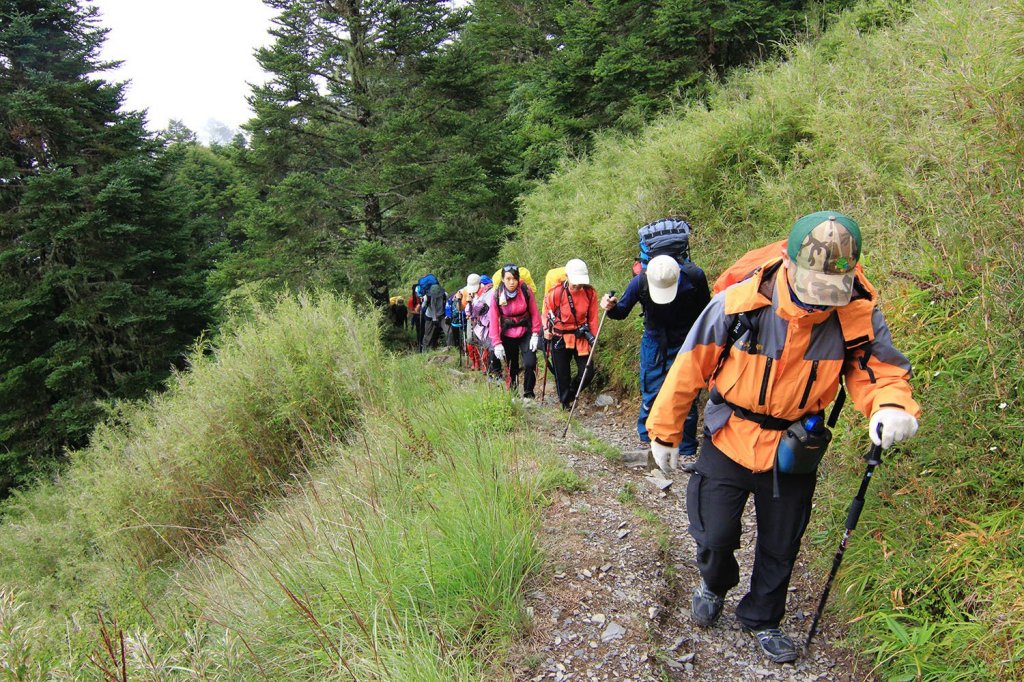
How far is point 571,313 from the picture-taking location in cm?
641

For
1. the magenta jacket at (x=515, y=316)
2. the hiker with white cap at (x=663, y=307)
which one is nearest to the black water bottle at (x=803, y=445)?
the hiker with white cap at (x=663, y=307)

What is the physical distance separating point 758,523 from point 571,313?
390cm

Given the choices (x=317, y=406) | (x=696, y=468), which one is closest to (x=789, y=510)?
(x=696, y=468)

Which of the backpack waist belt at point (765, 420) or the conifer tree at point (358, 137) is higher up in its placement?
the conifer tree at point (358, 137)

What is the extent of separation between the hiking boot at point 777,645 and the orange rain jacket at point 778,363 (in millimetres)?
989

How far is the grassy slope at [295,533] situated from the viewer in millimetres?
2557

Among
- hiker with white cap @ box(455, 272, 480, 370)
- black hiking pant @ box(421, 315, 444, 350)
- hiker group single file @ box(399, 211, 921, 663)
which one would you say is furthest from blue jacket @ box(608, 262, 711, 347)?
black hiking pant @ box(421, 315, 444, 350)

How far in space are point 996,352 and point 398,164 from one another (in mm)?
13939

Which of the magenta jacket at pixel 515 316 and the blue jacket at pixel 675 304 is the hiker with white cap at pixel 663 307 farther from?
the magenta jacket at pixel 515 316

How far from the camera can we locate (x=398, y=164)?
47.6 ft

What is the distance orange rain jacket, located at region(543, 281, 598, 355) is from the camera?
21.0 ft

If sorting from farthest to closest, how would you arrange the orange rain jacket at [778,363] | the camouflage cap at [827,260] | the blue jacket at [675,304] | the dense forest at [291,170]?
the dense forest at [291,170] < the blue jacket at [675,304] < the orange rain jacket at [778,363] < the camouflage cap at [827,260]

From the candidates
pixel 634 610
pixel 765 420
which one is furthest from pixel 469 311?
pixel 765 420

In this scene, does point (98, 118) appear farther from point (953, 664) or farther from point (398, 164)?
point (953, 664)
